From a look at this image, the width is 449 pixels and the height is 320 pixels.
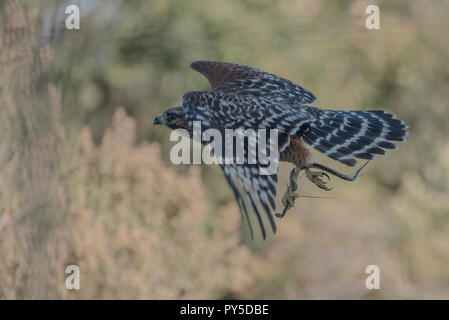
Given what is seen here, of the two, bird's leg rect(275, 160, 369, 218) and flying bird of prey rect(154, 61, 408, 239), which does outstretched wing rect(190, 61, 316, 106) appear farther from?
bird's leg rect(275, 160, 369, 218)

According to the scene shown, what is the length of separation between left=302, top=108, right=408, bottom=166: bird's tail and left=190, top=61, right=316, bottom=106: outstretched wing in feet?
0.70

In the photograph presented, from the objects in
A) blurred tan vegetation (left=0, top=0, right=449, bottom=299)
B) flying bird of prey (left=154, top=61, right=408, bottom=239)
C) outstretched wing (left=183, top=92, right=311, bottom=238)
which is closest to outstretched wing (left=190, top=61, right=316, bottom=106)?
flying bird of prey (left=154, top=61, right=408, bottom=239)

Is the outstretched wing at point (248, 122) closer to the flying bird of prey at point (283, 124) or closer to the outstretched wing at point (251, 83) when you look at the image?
the flying bird of prey at point (283, 124)

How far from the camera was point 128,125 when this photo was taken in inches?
235

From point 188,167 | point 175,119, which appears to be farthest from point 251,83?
point 188,167

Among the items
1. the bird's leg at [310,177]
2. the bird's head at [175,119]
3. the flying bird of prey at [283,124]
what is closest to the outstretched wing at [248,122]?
the flying bird of prey at [283,124]

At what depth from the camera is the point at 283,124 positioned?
2.79 m

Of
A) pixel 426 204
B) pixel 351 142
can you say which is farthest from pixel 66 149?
pixel 426 204

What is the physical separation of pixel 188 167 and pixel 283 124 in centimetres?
504

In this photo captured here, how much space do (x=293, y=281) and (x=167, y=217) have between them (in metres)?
3.05

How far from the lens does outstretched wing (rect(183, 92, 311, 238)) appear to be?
96.2 inches

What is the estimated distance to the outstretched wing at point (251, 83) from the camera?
3180 mm
